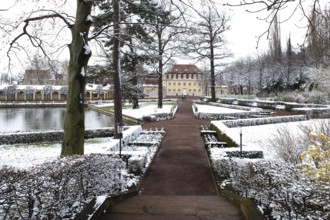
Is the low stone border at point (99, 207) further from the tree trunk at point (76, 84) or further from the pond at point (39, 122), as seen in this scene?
the pond at point (39, 122)

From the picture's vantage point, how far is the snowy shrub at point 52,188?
317 centimetres

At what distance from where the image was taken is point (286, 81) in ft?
132

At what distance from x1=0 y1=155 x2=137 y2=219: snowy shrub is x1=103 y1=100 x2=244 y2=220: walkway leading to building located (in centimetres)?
58

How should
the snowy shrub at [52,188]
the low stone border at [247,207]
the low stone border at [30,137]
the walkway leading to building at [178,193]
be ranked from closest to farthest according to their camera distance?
1. the snowy shrub at [52,188]
2. the low stone border at [247,207]
3. the walkway leading to building at [178,193]
4. the low stone border at [30,137]

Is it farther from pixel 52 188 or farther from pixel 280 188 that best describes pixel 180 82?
pixel 52 188

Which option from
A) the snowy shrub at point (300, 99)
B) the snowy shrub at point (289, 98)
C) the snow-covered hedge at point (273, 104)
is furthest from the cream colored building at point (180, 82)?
the snowy shrub at point (300, 99)

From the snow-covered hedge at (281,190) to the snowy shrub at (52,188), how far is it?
102 inches

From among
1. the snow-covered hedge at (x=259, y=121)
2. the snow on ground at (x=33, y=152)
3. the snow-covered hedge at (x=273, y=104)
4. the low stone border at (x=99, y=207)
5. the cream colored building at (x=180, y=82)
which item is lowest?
the snow on ground at (x=33, y=152)

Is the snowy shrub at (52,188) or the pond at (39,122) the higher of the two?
the snowy shrub at (52,188)

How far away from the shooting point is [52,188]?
3.44 meters

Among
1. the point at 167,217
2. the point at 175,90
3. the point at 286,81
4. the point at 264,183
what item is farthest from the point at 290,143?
the point at 175,90

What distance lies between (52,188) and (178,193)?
9.61 feet

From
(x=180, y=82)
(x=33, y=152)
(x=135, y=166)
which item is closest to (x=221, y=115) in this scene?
(x=33, y=152)

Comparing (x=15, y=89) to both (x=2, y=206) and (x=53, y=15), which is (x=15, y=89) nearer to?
(x=53, y=15)
